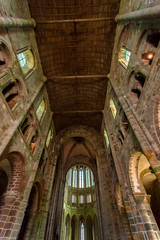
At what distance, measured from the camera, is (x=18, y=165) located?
8359 mm

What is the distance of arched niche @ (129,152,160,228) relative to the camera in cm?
737

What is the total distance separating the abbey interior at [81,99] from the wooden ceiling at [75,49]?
0.23 feet

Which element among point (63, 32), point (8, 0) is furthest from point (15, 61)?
point (63, 32)

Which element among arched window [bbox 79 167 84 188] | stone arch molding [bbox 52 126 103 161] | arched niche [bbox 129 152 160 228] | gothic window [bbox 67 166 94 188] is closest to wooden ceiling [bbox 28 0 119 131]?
stone arch molding [bbox 52 126 103 161]

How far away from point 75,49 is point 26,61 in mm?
4417

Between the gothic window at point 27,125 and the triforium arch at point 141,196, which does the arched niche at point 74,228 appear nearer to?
the triforium arch at point 141,196

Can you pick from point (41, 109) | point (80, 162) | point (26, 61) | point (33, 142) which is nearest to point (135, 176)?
point (33, 142)

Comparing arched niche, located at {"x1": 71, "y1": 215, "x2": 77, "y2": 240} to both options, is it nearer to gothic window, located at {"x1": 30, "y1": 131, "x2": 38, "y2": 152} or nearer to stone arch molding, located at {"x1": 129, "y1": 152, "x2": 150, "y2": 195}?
gothic window, located at {"x1": 30, "y1": 131, "x2": 38, "y2": 152}

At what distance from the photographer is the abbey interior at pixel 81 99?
640 cm

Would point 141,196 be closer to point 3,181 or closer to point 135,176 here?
point 135,176

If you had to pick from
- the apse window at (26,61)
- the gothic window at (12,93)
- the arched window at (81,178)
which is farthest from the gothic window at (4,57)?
the arched window at (81,178)

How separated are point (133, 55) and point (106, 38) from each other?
428cm

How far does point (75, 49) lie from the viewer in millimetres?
11328

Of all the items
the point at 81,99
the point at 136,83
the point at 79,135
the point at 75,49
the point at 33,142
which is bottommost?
the point at 33,142
